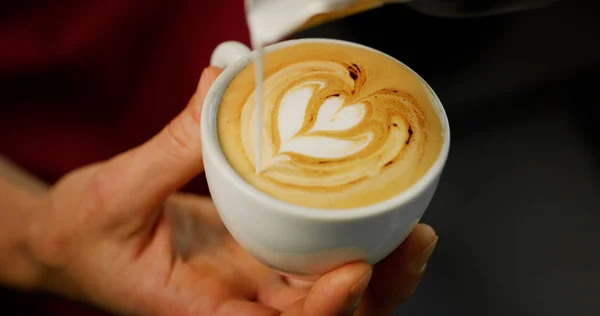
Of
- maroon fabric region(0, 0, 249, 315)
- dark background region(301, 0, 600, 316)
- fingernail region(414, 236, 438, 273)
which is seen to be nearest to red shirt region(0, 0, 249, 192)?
maroon fabric region(0, 0, 249, 315)

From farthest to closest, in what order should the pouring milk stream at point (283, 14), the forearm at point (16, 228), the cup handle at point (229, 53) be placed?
the forearm at point (16, 228) < the cup handle at point (229, 53) < the pouring milk stream at point (283, 14)

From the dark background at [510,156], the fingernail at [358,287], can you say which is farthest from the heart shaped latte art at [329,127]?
the dark background at [510,156]

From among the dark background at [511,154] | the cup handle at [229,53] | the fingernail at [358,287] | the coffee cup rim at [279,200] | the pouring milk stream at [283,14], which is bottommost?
the dark background at [511,154]

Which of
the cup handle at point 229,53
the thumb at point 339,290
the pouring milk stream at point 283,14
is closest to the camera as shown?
the pouring milk stream at point 283,14

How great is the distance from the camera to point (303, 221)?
1.57 ft

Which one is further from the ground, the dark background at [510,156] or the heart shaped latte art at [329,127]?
the heart shaped latte art at [329,127]

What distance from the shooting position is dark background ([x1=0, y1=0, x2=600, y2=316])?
3.01 feet

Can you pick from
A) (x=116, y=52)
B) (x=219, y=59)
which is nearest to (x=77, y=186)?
(x=116, y=52)

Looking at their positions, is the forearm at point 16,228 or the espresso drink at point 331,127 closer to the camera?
the espresso drink at point 331,127

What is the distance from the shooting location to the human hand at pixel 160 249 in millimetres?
720

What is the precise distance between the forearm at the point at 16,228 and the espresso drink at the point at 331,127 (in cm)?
50

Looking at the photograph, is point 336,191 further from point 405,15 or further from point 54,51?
point 405,15

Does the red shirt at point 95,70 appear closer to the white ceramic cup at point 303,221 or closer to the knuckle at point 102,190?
the knuckle at point 102,190

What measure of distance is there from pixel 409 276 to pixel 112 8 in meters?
0.61
